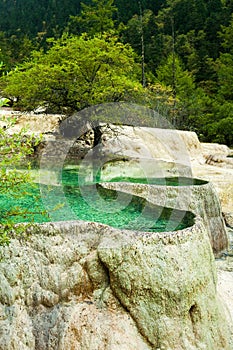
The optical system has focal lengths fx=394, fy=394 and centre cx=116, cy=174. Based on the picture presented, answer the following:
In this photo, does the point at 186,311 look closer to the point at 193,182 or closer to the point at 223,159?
the point at 193,182

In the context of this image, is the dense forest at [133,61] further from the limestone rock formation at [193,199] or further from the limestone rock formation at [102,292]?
the limestone rock formation at [193,199]

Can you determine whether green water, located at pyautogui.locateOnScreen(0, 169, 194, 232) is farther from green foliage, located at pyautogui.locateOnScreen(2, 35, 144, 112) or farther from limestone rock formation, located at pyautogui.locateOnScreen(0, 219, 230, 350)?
green foliage, located at pyautogui.locateOnScreen(2, 35, 144, 112)

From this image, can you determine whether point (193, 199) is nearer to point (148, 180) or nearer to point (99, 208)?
point (148, 180)

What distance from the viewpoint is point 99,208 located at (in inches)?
301

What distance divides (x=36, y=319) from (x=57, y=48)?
9811mm

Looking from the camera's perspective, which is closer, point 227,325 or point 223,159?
point 227,325

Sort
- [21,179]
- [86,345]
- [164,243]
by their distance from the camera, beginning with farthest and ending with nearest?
1. [164,243]
2. [86,345]
3. [21,179]

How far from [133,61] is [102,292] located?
10.0 meters

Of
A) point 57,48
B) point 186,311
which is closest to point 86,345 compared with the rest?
point 186,311

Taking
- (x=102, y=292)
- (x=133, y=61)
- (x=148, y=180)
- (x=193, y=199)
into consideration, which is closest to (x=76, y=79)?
(x=133, y=61)

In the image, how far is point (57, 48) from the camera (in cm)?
1289

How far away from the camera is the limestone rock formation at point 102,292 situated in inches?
202

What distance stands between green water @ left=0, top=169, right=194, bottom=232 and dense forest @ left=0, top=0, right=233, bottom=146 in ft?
8.14

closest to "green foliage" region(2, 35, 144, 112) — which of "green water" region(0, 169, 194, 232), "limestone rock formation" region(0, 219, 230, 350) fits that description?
"green water" region(0, 169, 194, 232)
